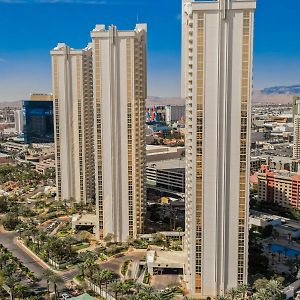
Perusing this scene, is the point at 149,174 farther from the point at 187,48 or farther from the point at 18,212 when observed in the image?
the point at 187,48

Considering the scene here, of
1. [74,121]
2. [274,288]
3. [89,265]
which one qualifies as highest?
[74,121]

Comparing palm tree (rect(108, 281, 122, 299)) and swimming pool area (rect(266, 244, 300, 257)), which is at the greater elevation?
palm tree (rect(108, 281, 122, 299))

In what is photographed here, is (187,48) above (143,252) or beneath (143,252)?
above

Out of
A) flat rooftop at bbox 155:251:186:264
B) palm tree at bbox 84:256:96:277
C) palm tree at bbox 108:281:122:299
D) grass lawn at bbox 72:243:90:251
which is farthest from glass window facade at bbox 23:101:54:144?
palm tree at bbox 108:281:122:299

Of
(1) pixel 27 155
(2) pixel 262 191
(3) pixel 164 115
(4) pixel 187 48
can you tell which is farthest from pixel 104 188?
(3) pixel 164 115

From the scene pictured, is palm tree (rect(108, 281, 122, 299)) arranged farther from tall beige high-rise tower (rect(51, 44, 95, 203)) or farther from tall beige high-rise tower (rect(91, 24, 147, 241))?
tall beige high-rise tower (rect(51, 44, 95, 203))

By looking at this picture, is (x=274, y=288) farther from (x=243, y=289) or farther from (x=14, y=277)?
(x=14, y=277)

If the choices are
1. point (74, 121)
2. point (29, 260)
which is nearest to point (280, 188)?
point (74, 121)
